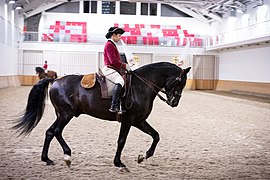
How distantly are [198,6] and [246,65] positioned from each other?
31.9 ft

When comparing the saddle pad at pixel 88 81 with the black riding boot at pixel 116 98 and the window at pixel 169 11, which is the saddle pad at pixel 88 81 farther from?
the window at pixel 169 11

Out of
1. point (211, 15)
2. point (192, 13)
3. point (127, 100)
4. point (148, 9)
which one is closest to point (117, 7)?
point (148, 9)

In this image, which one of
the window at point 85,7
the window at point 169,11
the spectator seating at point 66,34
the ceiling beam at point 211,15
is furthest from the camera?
the window at point 169,11

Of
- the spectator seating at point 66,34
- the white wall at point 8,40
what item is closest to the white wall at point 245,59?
the spectator seating at point 66,34

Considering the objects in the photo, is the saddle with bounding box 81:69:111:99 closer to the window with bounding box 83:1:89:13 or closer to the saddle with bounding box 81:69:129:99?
the saddle with bounding box 81:69:129:99

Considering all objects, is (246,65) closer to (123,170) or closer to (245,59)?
(245,59)

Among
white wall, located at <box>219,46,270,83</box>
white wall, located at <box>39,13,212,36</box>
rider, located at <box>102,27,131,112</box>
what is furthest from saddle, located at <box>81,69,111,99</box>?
white wall, located at <box>39,13,212,36</box>

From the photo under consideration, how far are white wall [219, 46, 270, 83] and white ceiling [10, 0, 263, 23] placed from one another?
4121mm

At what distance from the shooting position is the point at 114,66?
21.0 ft

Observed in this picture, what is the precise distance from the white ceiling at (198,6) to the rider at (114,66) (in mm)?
28766

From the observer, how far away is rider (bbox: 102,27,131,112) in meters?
6.18

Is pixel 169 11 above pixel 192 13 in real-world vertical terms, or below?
above

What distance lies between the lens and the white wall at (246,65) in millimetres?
29678

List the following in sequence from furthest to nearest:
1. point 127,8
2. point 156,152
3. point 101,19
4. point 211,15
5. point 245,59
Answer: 1. point 127,8
2. point 101,19
3. point 211,15
4. point 245,59
5. point 156,152
